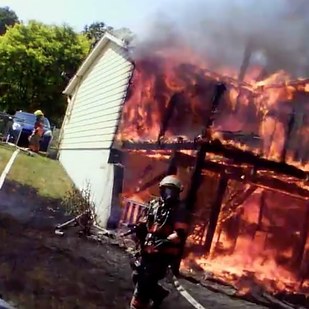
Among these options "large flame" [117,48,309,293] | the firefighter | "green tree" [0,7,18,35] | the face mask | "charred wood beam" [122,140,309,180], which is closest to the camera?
the face mask

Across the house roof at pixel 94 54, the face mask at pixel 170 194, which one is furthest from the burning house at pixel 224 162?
the house roof at pixel 94 54

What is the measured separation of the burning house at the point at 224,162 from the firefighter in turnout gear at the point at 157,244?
10.8ft

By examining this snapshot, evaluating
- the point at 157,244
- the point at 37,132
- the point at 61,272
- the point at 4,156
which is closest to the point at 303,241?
the point at 61,272

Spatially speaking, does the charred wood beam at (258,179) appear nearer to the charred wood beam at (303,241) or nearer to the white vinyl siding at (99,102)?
the charred wood beam at (303,241)

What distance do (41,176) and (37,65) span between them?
75.7 ft

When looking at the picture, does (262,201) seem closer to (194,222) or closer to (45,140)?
(194,222)

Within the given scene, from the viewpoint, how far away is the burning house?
9359mm

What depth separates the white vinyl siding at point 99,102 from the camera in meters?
15.7

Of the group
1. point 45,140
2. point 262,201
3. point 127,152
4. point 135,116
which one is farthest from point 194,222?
point 45,140

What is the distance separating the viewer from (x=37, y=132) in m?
21.1

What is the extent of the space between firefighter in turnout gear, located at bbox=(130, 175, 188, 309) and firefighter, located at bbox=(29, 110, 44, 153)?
50.6 feet

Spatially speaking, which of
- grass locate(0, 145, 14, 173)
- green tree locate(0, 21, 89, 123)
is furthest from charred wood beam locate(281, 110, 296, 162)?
green tree locate(0, 21, 89, 123)

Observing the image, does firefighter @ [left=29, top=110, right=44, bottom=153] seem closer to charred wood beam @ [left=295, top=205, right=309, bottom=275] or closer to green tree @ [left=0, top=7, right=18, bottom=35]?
charred wood beam @ [left=295, top=205, right=309, bottom=275]

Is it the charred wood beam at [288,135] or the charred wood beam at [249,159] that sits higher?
the charred wood beam at [288,135]
